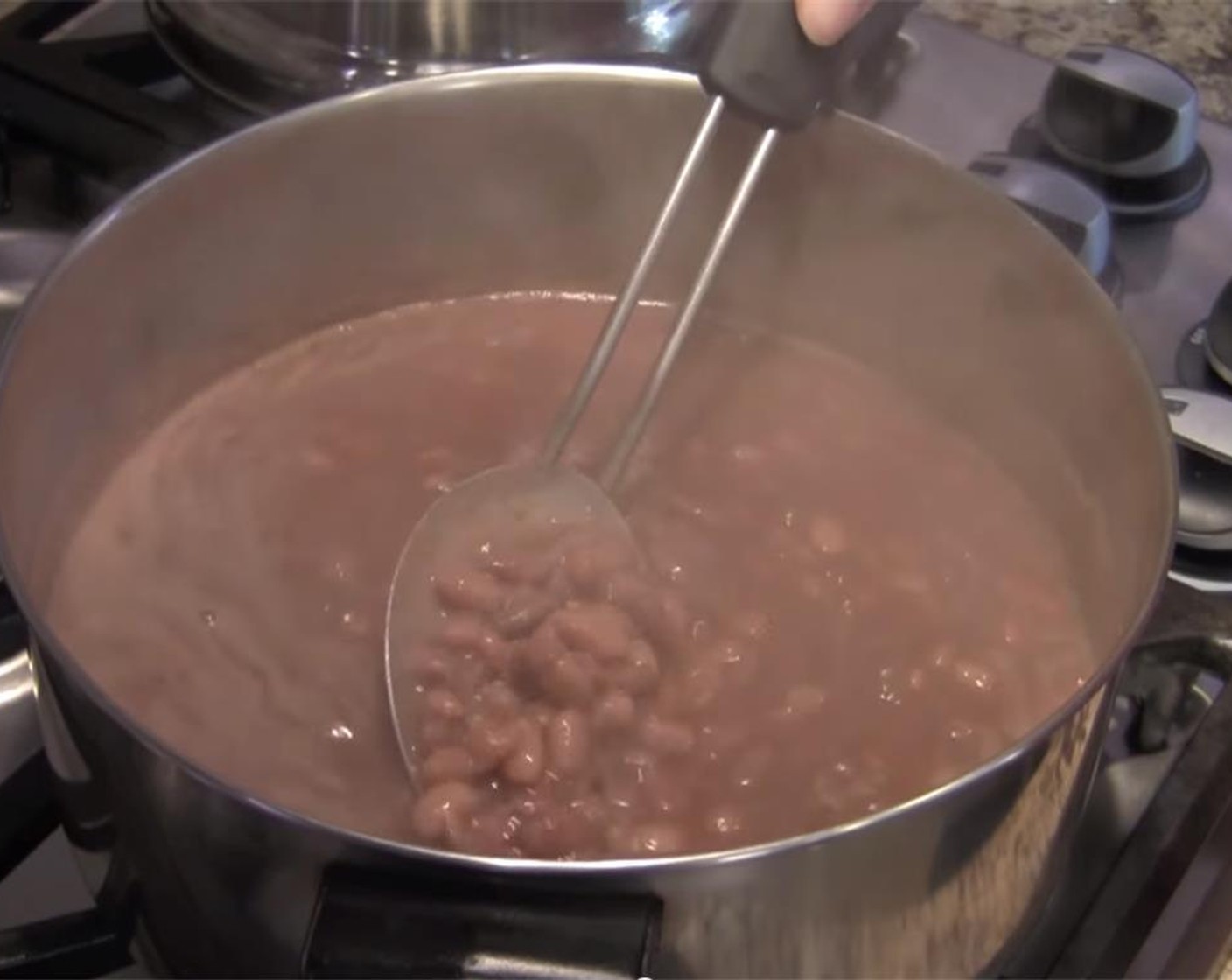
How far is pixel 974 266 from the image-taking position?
3.06 feet

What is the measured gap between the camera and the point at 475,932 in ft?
1.75

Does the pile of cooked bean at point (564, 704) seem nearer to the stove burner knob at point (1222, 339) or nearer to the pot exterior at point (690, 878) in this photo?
the pot exterior at point (690, 878)

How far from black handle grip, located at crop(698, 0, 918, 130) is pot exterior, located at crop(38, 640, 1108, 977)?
0.39 m

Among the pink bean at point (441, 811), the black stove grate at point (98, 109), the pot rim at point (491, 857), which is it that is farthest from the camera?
the black stove grate at point (98, 109)

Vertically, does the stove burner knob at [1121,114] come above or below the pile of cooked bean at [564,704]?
above

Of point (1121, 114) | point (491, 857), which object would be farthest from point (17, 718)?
point (1121, 114)

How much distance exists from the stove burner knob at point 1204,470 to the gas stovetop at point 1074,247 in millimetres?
18

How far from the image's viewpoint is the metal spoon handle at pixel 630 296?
89 centimetres

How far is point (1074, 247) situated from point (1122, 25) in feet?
1.44

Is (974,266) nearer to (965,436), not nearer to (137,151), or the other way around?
(965,436)

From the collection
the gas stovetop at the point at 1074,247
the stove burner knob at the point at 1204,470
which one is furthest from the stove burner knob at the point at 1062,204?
the stove burner knob at the point at 1204,470

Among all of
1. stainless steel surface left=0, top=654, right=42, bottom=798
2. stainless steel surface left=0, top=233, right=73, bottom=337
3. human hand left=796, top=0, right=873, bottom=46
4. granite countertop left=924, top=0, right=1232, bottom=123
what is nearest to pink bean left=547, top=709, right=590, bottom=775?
stainless steel surface left=0, top=654, right=42, bottom=798

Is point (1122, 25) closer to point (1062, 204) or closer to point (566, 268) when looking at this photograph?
point (1062, 204)

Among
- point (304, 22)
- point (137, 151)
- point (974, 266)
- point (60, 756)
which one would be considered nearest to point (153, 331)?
point (137, 151)
